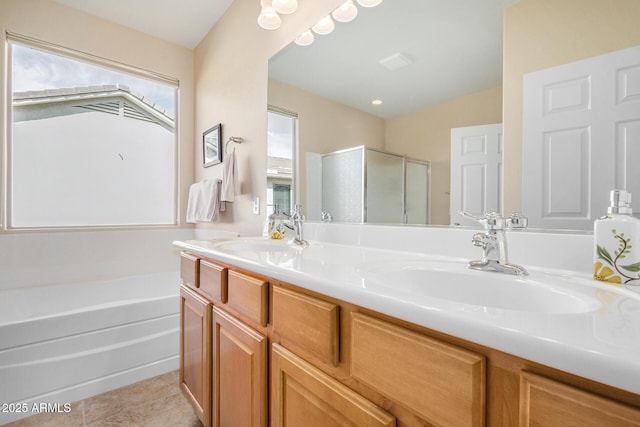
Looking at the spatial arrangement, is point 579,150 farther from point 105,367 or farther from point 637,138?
point 105,367

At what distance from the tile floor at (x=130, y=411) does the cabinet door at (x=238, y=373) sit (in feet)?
1.91

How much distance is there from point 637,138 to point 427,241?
1.87 feet

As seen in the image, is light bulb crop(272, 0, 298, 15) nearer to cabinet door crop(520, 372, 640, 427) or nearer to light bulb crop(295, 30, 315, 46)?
light bulb crop(295, 30, 315, 46)

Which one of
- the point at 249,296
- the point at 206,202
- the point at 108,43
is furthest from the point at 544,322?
the point at 108,43

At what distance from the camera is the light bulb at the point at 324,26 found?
1.45 meters

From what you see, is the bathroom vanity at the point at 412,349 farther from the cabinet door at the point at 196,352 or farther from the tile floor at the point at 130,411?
the tile floor at the point at 130,411

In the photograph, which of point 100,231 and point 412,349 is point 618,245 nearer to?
point 412,349

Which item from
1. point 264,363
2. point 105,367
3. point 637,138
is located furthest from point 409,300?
point 105,367

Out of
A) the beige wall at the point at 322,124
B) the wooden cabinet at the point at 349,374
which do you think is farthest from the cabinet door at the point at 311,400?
the beige wall at the point at 322,124

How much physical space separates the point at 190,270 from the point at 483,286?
1.19 metres

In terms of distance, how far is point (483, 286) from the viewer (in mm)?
712

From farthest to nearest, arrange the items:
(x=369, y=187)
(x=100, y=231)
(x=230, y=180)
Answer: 1. (x=100, y=231)
2. (x=230, y=180)
3. (x=369, y=187)

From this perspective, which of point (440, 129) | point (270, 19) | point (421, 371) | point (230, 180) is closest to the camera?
point (421, 371)

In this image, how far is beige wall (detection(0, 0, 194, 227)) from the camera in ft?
7.04
